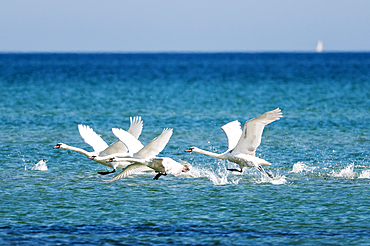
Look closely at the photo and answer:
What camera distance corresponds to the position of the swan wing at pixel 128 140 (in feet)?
55.7

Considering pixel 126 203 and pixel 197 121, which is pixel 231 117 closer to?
pixel 197 121

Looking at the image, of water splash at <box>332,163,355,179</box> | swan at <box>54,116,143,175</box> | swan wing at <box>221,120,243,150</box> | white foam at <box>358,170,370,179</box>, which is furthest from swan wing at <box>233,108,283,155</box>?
white foam at <box>358,170,370,179</box>

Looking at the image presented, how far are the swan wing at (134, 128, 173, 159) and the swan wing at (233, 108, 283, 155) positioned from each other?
2521mm

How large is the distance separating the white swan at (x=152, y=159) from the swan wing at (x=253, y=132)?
7.66ft

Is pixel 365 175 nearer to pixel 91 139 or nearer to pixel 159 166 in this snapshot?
pixel 159 166

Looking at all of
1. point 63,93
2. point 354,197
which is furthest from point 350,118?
point 63,93

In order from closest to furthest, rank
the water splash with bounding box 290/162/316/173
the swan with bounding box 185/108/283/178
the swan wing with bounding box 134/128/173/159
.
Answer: the swan wing with bounding box 134/128/173/159
the swan with bounding box 185/108/283/178
the water splash with bounding box 290/162/316/173

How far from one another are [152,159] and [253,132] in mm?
2981

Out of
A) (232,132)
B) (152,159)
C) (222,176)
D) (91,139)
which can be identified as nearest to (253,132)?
(232,132)

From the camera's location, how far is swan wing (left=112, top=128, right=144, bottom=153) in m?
17.0

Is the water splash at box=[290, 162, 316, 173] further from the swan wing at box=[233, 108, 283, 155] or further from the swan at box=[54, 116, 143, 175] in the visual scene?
the swan at box=[54, 116, 143, 175]

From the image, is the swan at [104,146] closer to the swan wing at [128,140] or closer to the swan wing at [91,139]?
the swan wing at [91,139]

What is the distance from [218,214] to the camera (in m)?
15.2

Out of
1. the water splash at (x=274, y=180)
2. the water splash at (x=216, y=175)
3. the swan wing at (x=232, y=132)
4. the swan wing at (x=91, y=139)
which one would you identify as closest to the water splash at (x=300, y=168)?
the water splash at (x=274, y=180)
